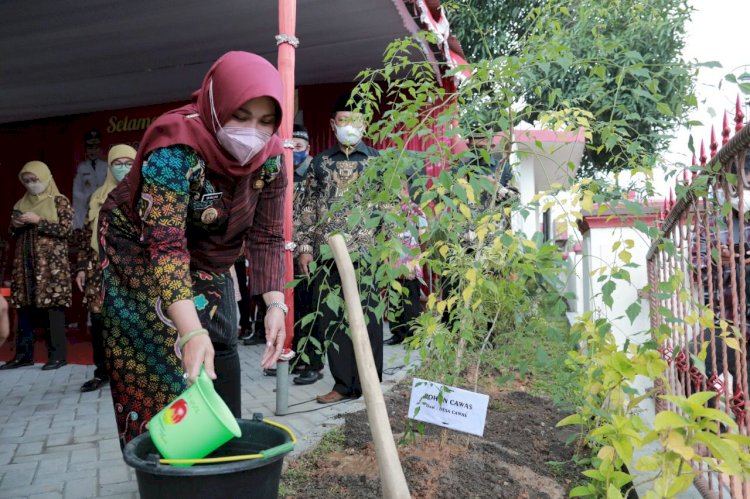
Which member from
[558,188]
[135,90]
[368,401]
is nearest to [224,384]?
[368,401]

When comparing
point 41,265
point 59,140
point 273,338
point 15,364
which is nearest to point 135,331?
point 273,338

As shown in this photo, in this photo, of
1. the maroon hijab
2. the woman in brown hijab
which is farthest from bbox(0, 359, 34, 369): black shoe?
the maroon hijab

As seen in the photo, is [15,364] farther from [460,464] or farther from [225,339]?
[460,464]

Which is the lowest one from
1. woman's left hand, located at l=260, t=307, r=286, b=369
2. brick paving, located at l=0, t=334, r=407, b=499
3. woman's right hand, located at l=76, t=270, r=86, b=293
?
brick paving, located at l=0, t=334, r=407, b=499

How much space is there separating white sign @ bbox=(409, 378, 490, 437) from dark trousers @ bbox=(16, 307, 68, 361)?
4.30 m

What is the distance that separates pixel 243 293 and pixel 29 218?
2.46 meters

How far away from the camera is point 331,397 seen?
424 centimetres

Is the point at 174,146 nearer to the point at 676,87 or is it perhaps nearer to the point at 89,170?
the point at 676,87

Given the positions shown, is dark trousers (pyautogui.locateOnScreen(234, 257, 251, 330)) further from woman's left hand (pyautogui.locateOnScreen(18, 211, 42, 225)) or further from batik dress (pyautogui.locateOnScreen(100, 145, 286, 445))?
batik dress (pyautogui.locateOnScreen(100, 145, 286, 445))

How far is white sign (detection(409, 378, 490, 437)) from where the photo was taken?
2.46m

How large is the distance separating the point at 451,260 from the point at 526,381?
240 cm

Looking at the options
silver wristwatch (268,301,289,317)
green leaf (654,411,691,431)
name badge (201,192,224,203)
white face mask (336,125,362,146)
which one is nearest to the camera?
green leaf (654,411,691,431)

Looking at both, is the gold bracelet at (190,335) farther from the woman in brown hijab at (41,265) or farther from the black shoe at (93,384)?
the woman in brown hijab at (41,265)

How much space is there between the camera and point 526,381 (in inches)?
190
